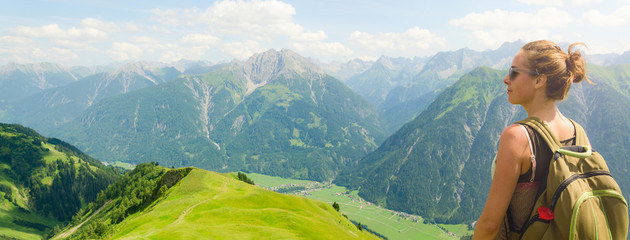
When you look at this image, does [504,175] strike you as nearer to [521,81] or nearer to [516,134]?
[516,134]

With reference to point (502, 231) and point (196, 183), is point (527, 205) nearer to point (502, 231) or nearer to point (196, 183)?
point (502, 231)

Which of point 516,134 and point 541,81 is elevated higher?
point 541,81

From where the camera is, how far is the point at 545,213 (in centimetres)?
541

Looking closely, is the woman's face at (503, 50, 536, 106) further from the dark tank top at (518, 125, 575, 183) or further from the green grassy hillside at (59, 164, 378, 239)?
the green grassy hillside at (59, 164, 378, 239)

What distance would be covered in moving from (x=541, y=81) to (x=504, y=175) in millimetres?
2050

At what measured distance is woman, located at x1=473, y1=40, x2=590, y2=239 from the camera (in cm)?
546

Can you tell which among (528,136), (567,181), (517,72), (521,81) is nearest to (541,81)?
(521,81)

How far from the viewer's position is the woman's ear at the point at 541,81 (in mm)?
6094

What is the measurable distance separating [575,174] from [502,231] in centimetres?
170

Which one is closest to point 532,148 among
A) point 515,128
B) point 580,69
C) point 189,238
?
point 515,128

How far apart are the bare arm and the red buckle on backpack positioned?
470 mm

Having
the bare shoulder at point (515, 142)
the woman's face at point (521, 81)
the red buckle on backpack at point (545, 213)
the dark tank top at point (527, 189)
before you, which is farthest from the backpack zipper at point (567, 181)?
the woman's face at point (521, 81)

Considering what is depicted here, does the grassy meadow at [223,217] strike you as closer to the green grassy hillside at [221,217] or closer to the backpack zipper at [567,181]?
the green grassy hillside at [221,217]

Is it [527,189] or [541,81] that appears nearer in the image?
[527,189]
